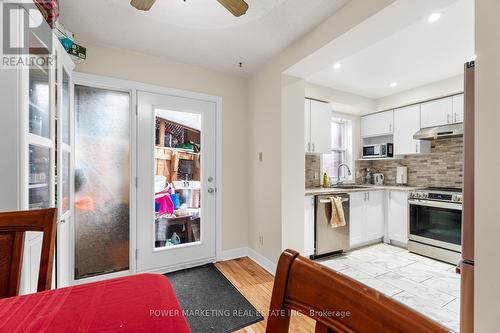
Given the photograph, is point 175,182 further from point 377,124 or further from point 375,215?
point 377,124

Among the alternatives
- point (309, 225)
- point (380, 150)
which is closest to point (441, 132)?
point (380, 150)

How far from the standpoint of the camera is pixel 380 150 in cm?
386

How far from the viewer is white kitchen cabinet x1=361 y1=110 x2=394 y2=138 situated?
12.6 ft

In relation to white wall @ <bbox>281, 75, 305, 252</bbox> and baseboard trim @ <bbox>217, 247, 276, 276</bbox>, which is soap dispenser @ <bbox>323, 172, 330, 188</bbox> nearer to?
white wall @ <bbox>281, 75, 305, 252</bbox>

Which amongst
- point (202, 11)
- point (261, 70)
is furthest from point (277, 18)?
point (261, 70)

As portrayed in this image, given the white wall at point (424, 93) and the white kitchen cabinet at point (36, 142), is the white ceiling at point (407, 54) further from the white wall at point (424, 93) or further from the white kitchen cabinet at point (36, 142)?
the white kitchen cabinet at point (36, 142)

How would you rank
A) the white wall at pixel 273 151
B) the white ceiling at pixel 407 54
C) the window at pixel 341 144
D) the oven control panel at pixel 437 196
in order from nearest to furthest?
the white ceiling at pixel 407 54
the white wall at pixel 273 151
the oven control panel at pixel 437 196
the window at pixel 341 144

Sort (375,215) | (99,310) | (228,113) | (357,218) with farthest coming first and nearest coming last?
(375,215), (357,218), (228,113), (99,310)

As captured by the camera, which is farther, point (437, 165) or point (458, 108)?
point (437, 165)

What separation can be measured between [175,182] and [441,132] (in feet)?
11.8

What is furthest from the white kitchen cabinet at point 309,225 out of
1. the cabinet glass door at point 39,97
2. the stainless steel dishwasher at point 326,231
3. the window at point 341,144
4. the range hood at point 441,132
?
the cabinet glass door at point 39,97

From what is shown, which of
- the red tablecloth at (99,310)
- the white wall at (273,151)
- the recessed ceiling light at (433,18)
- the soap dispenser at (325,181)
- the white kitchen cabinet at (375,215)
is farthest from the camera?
the soap dispenser at (325,181)

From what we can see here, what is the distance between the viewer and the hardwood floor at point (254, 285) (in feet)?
5.75

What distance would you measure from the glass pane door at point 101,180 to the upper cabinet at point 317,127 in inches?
90.6
